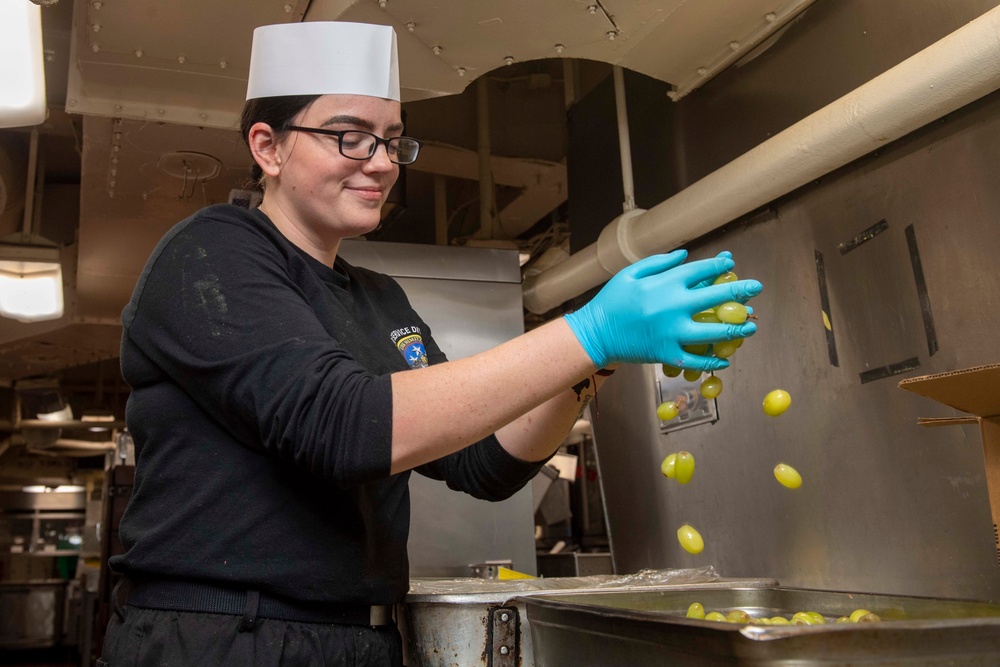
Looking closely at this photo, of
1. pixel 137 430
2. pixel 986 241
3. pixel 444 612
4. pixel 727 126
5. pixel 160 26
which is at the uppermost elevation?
pixel 160 26

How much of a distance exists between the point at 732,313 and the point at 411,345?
0.64 m

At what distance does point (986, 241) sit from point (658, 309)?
45.7 inches

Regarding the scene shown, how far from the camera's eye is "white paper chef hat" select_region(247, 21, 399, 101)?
1.37 m

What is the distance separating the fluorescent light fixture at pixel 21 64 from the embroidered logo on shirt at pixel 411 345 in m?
1.61

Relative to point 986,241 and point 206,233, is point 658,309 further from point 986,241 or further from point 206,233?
point 986,241

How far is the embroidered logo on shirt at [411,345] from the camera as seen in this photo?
1490 mm

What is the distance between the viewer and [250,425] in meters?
1.06

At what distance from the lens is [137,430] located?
1173mm

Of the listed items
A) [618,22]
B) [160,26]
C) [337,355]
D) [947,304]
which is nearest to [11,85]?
[160,26]

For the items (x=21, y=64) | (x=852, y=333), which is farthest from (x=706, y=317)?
(x=21, y=64)

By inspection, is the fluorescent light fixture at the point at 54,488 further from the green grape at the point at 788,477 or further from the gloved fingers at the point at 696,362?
the gloved fingers at the point at 696,362

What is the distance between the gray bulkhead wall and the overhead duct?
0.13m

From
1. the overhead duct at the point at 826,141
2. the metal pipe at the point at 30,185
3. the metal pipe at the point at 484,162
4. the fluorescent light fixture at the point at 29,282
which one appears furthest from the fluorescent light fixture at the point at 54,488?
the overhead duct at the point at 826,141

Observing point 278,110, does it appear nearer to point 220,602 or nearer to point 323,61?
point 323,61
